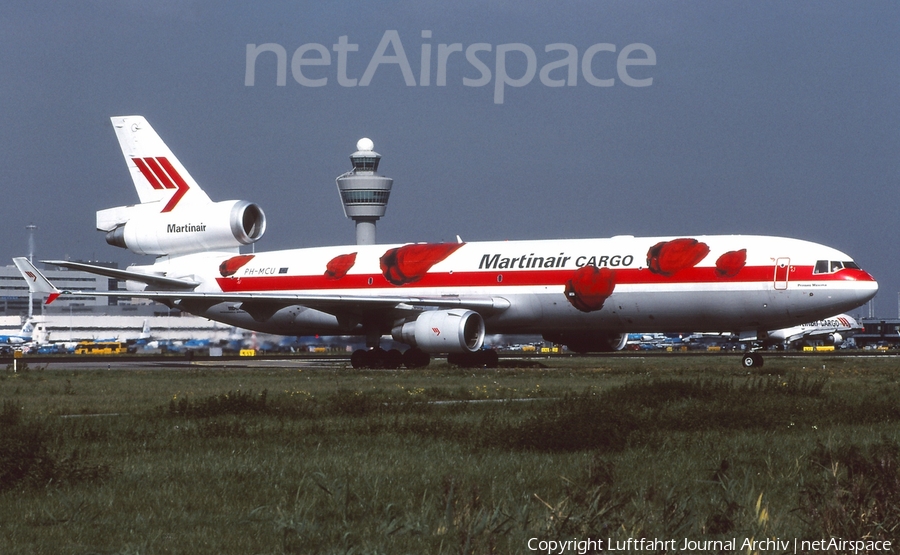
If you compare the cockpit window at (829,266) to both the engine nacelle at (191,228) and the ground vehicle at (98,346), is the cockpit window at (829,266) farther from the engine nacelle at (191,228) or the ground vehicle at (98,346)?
the ground vehicle at (98,346)

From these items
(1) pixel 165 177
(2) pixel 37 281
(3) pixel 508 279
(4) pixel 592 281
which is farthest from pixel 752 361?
(2) pixel 37 281

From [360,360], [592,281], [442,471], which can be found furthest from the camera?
[360,360]

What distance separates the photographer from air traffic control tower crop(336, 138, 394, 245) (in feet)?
430

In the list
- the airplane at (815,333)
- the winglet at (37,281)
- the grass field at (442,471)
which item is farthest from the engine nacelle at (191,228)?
the airplane at (815,333)

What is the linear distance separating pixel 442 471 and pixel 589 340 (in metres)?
30.4

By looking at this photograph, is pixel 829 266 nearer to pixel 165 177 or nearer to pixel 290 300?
pixel 290 300

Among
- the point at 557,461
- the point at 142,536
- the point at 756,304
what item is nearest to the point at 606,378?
the point at 756,304

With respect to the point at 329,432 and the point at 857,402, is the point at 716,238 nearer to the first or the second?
the point at 857,402

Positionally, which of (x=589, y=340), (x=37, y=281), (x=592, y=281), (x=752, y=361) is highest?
(x=37, y=281)

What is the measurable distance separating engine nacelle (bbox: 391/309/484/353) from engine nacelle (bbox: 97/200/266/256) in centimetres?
1041

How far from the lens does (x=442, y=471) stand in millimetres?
11234

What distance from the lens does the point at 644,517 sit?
322 inches

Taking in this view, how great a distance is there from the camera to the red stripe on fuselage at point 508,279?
113 ft

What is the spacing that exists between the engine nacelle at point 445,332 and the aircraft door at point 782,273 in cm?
959
